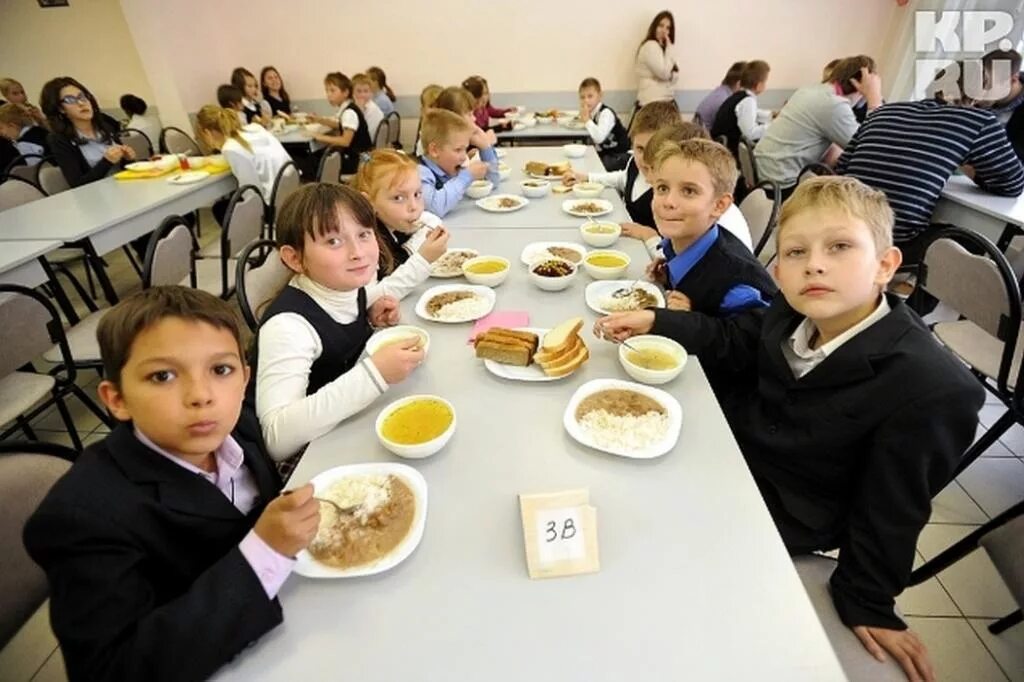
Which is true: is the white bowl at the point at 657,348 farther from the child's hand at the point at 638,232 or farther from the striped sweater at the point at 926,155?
the striped sweater at the point at 926,155

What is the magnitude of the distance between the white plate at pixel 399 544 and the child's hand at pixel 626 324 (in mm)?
635

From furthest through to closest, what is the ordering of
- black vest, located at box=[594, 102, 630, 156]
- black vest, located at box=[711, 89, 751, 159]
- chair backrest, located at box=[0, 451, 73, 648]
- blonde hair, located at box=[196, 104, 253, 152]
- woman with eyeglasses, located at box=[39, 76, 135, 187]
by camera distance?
1. black vest, located at box=[711, 89, 751, 159]
2. black vest, located at box=[594, 102, 630, 156]
3. woman with eyeglasses, located at box=[39, 76, 135, 187]
4. blonde hair, located at box=[196, 104, 253, 152]
5. chair backrest, located at box=[0, 451, 73, 648]

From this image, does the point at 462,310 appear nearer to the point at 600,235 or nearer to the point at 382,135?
the point at 600,235

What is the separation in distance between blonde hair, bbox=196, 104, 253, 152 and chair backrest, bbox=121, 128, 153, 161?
1512mm

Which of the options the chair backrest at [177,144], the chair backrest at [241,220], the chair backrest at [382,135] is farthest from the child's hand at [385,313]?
the chair backrest at [177,144]

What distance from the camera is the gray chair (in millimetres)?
899

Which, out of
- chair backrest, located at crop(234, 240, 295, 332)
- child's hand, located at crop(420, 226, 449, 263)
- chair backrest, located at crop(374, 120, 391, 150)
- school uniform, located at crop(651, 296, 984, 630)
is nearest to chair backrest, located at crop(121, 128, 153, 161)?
chair backrest, located at crop(374, 120, 391, 150)

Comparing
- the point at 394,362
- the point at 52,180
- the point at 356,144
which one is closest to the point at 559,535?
the point at 394,362

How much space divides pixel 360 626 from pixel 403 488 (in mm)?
234

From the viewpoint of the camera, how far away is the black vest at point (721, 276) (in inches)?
58.4

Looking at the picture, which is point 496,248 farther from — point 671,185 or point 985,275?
point 985,275

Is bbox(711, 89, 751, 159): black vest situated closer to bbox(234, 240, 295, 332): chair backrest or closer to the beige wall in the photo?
bbox(234, 240, 295, 332): chair backrest

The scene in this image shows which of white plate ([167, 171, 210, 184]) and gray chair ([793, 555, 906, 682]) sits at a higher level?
white plate ([167, 171, 210, 184])

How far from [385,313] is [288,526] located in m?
0.86
